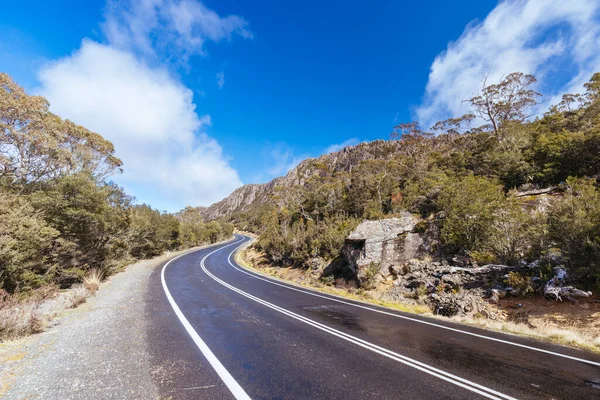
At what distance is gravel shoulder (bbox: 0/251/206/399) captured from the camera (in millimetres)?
3461

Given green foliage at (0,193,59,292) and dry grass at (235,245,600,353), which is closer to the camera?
dry grass at (235,245,600,353)

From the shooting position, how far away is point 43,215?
40.0 ft

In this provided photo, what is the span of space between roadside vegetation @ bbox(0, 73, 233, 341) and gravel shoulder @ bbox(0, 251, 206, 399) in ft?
2.96

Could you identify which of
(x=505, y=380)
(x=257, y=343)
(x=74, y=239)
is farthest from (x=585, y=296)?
(x=74, y=239)

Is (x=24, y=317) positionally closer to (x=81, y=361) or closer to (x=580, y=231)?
(x=81, y=361)

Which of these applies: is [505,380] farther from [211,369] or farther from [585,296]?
[585,296]

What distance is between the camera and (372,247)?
15.5m

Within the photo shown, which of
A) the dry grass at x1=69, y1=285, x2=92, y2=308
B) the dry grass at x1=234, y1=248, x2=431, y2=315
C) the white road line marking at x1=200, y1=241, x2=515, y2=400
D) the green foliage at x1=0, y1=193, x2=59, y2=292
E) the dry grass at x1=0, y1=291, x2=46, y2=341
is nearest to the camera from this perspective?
the white road line marking at x1=200, y1=241, x2=515, y2=400

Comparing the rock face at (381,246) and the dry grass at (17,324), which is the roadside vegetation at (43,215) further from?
the rock face at (381,246)

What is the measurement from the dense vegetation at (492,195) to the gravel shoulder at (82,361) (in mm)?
12631

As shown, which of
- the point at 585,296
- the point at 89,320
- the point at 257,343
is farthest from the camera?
the point at 585,296

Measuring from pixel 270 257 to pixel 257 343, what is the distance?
83.8 ft

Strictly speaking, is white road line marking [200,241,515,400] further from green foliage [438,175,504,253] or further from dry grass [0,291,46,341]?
green foliage [438,175,504,253]

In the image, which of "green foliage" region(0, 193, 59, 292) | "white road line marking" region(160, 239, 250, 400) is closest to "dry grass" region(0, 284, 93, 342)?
"green foliage" region(0, 193, 59, 292)
